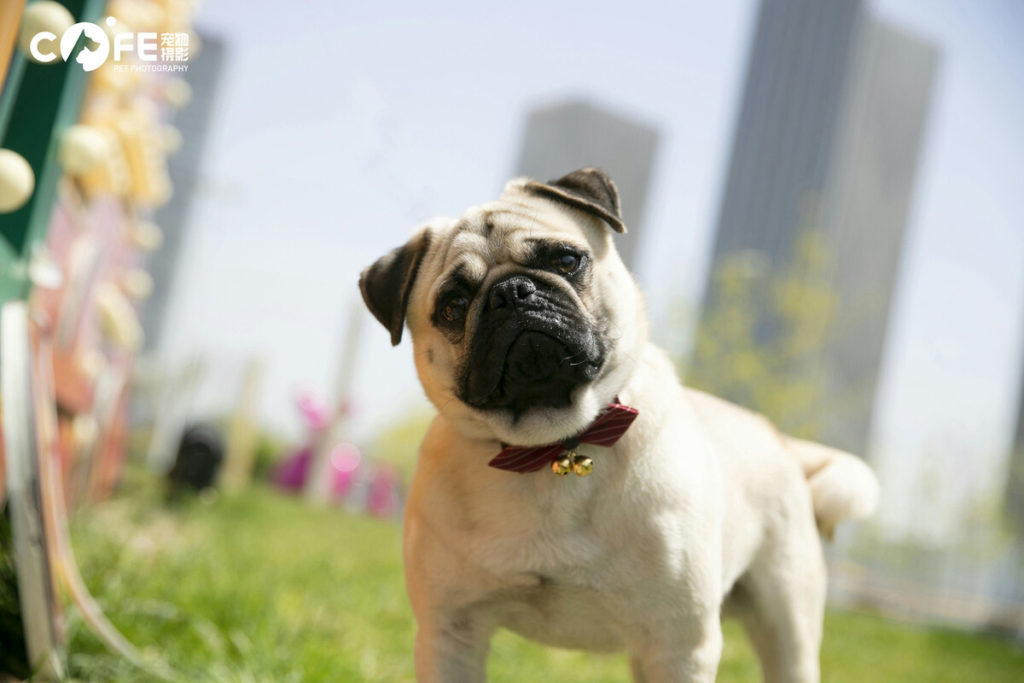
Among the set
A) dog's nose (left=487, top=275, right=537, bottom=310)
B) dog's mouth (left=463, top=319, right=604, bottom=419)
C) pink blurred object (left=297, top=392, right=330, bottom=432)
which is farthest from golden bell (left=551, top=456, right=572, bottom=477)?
pink blurred object (left=297, top=392, right=330, bottom=432)

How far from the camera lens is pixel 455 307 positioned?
7.46 feet

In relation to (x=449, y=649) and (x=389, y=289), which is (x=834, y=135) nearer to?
(x=389, y=289)

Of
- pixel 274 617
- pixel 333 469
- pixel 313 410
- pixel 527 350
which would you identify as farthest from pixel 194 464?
pixel 333 469

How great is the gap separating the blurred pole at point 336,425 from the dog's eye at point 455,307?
14587 millimetres

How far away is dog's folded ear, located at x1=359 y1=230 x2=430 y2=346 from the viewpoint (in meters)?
2.35

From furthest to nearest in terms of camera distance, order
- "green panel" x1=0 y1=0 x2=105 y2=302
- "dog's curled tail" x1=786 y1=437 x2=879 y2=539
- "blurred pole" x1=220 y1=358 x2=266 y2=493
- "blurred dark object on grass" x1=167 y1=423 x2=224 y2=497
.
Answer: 1. "blurred pole" x1=220 y1=358 x2=266 y2=493
2. "blurred dark object on grass" x1=167 y1=423 x2=224 y2=497
3. "green panel" x1=0 y1=0 x2=105 y2=302
4. "dog's curled tail" x1=786 y1=437 x2=879 y2=539

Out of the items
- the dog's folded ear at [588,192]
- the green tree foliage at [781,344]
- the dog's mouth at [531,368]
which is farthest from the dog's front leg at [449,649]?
the green tree foliage at [781,344]

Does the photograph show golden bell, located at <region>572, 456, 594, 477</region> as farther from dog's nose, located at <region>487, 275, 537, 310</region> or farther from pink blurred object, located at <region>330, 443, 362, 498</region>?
pink blurred object, located at <region>330, 443, 362, 498</region>

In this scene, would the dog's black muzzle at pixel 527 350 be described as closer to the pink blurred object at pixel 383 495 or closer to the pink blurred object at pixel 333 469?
the pink blurred object at pixel 333 469

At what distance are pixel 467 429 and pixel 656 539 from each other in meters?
0.61

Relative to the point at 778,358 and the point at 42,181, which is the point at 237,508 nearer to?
the point at 42,181

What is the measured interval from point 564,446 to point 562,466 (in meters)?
0.09

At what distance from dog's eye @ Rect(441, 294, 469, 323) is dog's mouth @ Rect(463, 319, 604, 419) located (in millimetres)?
159

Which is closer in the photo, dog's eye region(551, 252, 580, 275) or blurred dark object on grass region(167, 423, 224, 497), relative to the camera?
dog's eye region(551, 252, 580, 275)
